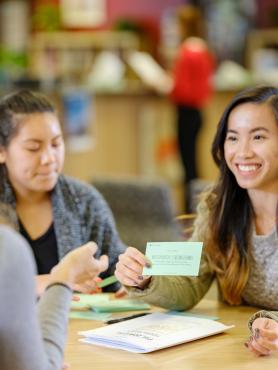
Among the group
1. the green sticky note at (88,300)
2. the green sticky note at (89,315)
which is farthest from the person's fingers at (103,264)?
the green sticky note at (88,300)

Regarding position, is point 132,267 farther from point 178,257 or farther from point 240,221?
point 240,221

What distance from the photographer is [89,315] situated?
2.42 m

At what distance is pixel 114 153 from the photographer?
312 inches

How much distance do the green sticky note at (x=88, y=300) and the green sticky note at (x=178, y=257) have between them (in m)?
0.47

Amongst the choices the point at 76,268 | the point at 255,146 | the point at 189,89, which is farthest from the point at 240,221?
the point at 189,89

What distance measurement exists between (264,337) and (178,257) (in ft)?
0.92

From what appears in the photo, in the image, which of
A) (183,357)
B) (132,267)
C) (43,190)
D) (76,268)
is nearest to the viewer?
(76,268)

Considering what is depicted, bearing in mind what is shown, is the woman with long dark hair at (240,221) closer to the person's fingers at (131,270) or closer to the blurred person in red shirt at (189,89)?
the person's fingers at (131,270)

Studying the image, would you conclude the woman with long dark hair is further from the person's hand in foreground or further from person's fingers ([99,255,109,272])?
the person's hand in foreground

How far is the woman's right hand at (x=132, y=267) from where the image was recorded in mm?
2188

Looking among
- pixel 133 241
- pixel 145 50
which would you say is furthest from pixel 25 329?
pixel 145 50

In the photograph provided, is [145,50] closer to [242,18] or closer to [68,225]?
[242,18]

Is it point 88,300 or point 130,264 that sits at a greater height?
point 130,264

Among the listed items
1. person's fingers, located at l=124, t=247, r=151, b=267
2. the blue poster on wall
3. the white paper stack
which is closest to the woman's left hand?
the white paper stack
